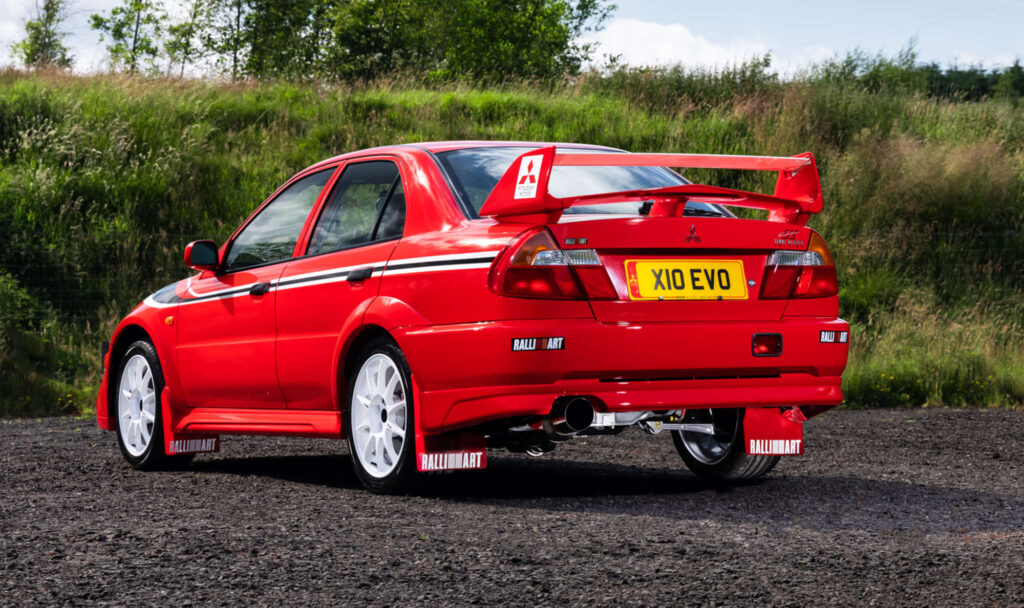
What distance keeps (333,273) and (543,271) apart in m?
1.36

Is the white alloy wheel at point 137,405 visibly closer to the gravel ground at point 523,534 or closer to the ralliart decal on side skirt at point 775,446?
the gravel ground at point 523,534

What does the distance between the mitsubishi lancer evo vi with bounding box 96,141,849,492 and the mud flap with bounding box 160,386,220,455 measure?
0.86 metres

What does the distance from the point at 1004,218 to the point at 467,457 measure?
15517mm

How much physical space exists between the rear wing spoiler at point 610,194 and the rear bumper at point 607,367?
1.54 ft

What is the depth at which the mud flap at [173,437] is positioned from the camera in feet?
23.0

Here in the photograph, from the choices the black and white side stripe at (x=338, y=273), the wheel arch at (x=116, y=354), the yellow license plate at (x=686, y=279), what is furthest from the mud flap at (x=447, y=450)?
the wheel arch at (x=116, y=354)

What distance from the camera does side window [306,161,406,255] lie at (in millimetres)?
5664

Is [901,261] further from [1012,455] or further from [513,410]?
[513,410]

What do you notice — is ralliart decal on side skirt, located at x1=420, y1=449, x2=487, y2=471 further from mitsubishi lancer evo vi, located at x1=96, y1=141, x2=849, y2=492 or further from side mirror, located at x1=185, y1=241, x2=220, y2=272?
side mirror, located at x1=185, y1=241, x2=220, y2=272

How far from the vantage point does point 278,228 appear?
6.57 m

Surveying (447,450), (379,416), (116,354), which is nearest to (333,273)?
(379,416)

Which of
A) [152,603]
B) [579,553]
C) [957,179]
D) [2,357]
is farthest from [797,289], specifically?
[957,179]

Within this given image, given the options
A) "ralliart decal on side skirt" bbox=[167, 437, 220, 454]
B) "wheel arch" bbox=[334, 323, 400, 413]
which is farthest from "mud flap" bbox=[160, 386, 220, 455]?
"wheel arch" bbox=[334, 323, 400, 413]

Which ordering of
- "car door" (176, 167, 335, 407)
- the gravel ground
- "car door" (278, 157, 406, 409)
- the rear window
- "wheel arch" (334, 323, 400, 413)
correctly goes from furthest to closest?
"car door" (176, 167, 335, 407)
"car door" (278, 157, 406, 409)
"wheel arch" (334, 323, 400, 413)
the rear window
the gravel ground
